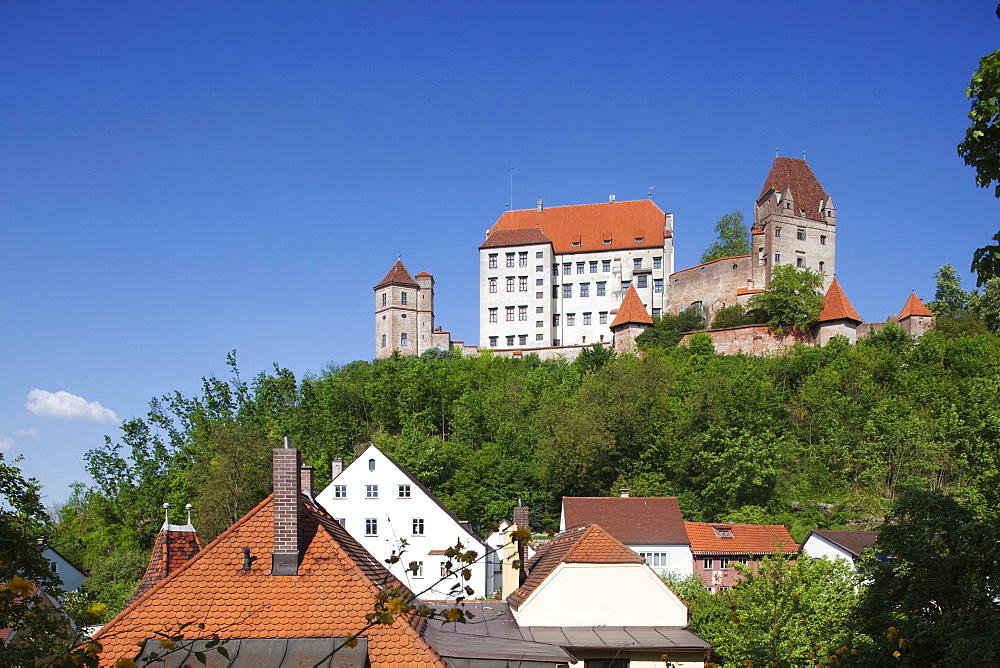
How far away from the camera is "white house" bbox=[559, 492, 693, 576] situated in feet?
130

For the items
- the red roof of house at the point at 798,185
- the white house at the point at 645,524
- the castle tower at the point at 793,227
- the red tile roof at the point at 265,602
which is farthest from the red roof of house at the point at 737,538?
the red roof of house at the point at 798,185

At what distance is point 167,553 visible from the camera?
52.3 feet

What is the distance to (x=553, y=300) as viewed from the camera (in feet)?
268

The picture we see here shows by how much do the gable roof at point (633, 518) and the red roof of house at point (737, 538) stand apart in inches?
45.2

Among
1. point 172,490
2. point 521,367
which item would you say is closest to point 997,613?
point 172,490

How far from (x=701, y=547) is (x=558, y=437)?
13346 millimetres

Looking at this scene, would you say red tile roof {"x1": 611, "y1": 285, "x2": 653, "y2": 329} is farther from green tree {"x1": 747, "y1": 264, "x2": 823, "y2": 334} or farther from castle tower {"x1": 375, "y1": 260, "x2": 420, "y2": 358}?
castle tower {"x1": 375, "y1": 260, "x2": 420, "y2": 358}

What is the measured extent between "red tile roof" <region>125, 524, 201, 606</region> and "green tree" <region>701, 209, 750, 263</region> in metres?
76.7

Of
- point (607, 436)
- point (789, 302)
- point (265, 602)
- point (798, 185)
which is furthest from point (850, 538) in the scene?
point (798, 185)

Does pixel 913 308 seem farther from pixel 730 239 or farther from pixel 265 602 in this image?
pixel 265 602

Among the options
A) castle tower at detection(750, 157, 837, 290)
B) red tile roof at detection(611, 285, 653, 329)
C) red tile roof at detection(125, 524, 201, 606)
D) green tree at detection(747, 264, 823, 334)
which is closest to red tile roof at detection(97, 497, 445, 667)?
red tile roof at detection(125, 524, 201, 606)

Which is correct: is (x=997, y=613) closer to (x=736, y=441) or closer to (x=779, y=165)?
(x=736, y=441)

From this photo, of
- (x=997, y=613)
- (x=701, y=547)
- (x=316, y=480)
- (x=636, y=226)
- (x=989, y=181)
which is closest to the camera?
(x=989, y=181)

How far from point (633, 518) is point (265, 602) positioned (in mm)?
31166
